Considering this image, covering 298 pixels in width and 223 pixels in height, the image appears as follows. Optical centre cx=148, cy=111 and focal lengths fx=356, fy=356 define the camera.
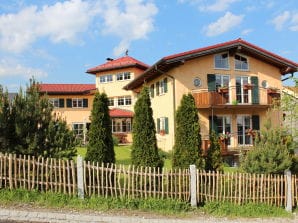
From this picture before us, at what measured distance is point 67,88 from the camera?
3959 centimetres

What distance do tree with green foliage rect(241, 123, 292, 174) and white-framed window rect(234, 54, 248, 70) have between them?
48.3 ft

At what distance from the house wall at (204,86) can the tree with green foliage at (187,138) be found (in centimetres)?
1150

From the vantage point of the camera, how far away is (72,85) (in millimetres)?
41219

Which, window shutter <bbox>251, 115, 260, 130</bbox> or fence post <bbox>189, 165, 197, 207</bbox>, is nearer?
fence post <bbox>189, 165, 197, 207</bbox>

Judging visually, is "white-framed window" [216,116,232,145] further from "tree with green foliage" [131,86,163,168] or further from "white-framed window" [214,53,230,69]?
"tree with green foliage" [131,86,163,168]

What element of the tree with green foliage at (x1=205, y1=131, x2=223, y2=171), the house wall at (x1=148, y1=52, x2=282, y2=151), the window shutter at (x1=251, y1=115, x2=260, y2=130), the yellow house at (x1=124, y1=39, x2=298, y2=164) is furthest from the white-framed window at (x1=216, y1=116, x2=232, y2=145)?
the tree with green foliage at (x1=205, y1=131, x2=223, y2=171)

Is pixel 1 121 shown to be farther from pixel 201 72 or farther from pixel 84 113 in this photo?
pixel 84 113

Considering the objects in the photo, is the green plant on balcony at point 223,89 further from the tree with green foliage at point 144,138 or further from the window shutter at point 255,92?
the tree with green foliage at point 144,138

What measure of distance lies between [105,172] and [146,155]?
149 cm

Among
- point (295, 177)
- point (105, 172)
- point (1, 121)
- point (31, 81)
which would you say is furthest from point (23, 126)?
point (295, 177)

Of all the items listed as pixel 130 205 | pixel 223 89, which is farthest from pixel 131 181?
pixel 223 89

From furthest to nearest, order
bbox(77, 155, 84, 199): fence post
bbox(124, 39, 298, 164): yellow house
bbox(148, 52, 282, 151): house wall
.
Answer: bbox(148, 52, 282, 151): house wall, bbox(124, 39, 298, 164): yellow house, bbox(77, 155, 84, 199): fence post

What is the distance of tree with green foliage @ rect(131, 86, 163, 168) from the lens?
428 inches

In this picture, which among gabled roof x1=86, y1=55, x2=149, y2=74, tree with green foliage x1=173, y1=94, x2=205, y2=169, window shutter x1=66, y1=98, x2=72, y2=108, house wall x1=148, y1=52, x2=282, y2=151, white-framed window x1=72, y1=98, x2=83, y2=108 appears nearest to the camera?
tree with green foliage x1=173, y1=94, x2=205, y2=169
